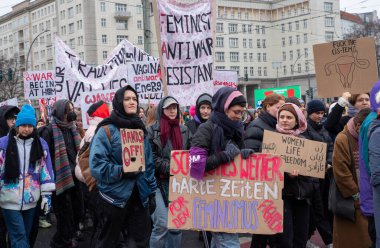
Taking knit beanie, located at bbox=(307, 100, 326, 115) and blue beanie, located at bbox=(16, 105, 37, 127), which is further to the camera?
knit beanie, located at bbox=(307, 100, 326, 115)

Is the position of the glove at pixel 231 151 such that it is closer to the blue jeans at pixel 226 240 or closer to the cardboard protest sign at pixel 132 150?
the blue jeans at pixel 226 240

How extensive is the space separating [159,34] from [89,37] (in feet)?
239

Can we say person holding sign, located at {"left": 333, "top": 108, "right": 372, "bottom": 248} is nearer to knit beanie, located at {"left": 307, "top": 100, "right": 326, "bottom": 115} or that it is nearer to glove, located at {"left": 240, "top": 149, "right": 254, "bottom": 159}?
glove, located at {"left": 240, "top": 149, "right": 254, "bottom": 159}

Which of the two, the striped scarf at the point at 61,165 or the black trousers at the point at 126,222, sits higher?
the striped scarf at the point at 61,165

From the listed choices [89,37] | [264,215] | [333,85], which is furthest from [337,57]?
[89,37]

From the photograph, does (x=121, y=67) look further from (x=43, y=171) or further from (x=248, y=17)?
(x=248, y=17)

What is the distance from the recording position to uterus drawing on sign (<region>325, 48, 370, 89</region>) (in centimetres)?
615

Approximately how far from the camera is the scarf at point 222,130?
4625 millimetres

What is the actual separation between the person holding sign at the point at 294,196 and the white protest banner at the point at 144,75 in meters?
5.96

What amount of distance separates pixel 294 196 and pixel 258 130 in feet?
2.43

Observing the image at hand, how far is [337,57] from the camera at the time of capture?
636 cm

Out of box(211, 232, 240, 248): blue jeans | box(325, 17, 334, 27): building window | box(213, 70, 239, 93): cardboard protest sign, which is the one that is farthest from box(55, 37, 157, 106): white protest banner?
A: box(325, 17, 334, 27): building window

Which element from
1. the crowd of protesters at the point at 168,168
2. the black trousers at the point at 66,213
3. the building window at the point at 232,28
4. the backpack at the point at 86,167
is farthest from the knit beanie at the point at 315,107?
the building window at the point at 232,28

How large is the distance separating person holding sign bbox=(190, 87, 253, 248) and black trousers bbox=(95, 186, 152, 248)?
27.3 inches
